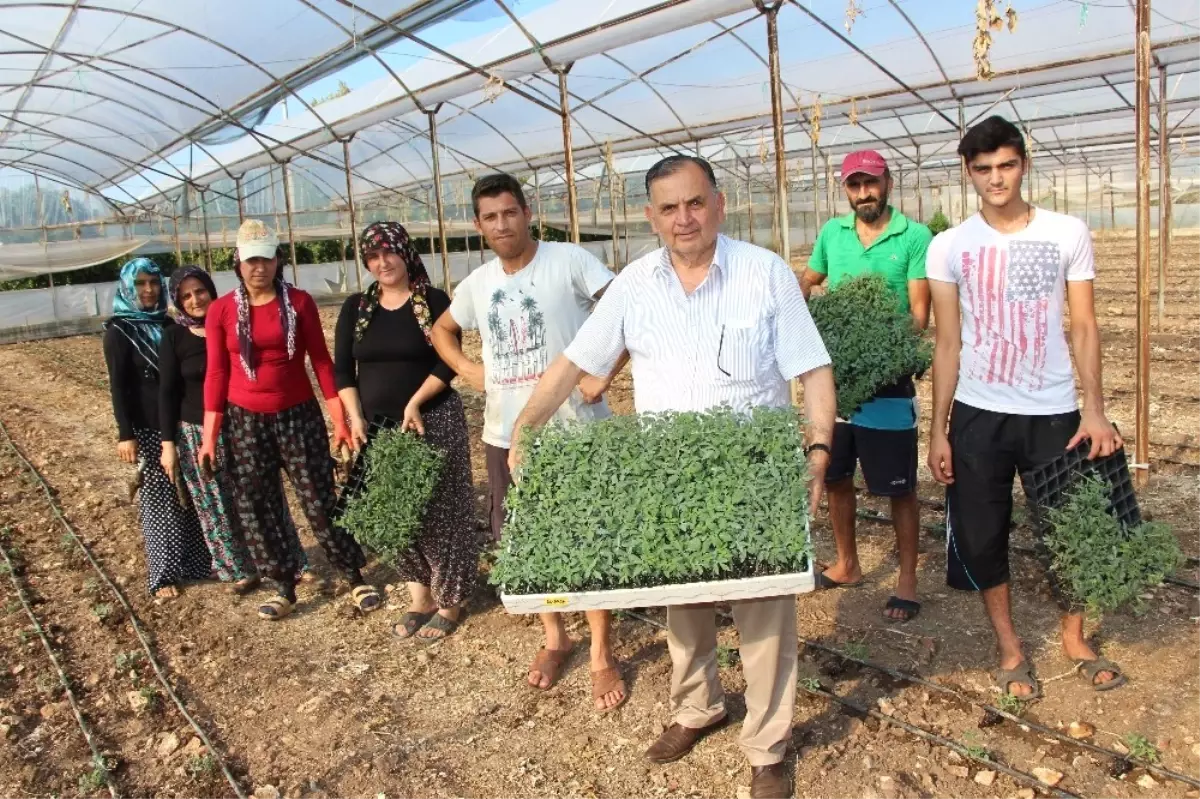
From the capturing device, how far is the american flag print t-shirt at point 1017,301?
281 centimetres

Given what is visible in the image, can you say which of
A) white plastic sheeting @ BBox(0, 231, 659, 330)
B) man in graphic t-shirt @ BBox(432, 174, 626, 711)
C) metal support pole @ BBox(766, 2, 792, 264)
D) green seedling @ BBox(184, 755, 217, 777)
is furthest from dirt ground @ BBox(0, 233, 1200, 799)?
white plastic sheeting @ BBox(0, 231, 659, 330)

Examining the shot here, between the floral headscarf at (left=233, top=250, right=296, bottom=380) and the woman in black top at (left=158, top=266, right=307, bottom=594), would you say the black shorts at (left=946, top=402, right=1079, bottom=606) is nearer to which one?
the floral headscarf at (left=233, top=250, right=296, bottom=380)

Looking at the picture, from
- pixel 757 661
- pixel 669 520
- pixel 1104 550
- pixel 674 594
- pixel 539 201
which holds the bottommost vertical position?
pixel 757 661

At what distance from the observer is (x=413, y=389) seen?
380 cm

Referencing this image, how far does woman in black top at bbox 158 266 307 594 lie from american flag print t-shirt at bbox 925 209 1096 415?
3047 mm

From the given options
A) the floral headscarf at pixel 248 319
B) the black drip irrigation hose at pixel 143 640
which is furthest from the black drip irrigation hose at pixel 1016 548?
the black drip irrigation hose at pixel 143 640

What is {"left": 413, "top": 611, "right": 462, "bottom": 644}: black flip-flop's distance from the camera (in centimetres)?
397

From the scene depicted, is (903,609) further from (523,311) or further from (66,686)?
(66,686)

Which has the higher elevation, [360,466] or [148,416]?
[148,416]

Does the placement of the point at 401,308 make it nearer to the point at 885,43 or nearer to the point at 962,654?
the point at 962,654

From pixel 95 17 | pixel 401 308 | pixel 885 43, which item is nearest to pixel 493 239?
pixel 401 308

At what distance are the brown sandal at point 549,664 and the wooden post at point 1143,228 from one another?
10.4ft

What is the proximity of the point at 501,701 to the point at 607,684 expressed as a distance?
402 millimetres

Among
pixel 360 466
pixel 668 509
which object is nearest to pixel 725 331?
pixel 668 509
